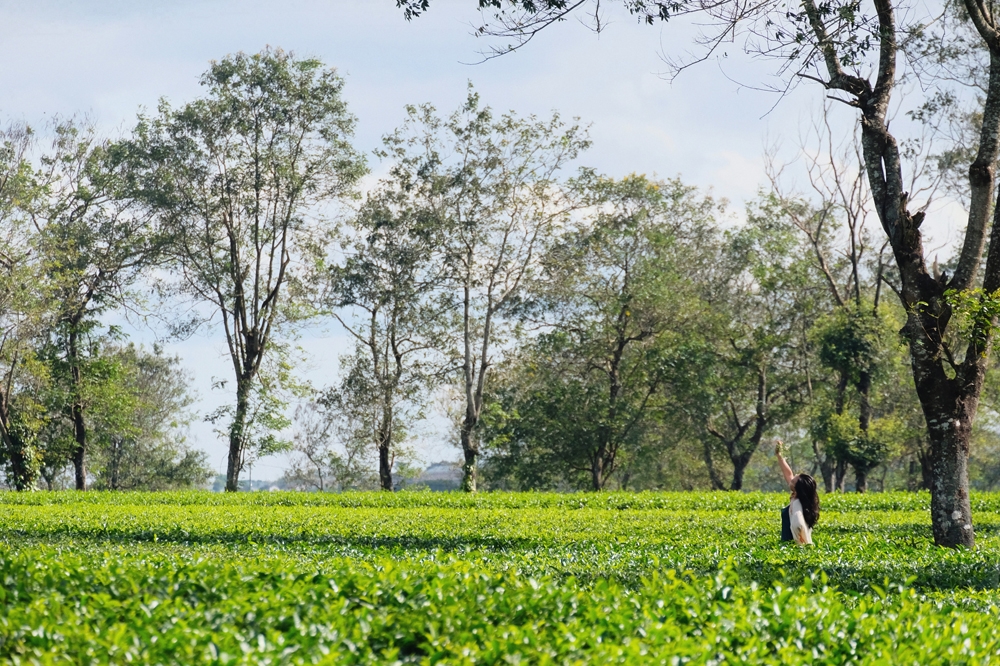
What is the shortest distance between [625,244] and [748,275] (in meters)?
6.97

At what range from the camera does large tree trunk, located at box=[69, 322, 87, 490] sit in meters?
35.2

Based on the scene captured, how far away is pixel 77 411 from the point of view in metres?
36.3

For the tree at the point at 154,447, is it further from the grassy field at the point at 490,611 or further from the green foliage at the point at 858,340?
the grassy field at the point at 490,611

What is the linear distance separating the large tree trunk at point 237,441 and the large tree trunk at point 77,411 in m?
6.88

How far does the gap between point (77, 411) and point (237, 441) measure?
8142 millimetres

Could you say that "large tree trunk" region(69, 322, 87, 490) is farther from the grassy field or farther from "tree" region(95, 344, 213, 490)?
the grassy field

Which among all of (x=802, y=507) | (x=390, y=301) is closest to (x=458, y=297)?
(x=390, y=301)

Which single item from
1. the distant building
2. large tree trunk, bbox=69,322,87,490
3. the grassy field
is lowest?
the distant building

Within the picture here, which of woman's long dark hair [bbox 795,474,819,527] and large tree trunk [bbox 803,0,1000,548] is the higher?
large tree trunk [bbox 803,0,1000,548]

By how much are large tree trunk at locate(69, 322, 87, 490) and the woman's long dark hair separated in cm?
3033

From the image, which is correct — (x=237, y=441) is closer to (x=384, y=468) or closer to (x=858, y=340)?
(x=384, y=468)

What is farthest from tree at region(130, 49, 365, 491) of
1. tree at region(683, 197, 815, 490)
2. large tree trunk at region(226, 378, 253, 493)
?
tree at region(683, 197, 815, 490)

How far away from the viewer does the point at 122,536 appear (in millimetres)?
14477

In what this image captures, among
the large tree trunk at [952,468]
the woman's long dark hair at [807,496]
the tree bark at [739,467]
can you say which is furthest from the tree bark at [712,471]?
the large tree trunk at [952,468]
